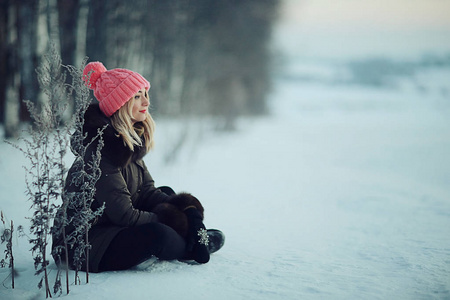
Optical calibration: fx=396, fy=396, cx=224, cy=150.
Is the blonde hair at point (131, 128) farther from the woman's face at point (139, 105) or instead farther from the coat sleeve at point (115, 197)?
the coat sleeve at point (115, 197)

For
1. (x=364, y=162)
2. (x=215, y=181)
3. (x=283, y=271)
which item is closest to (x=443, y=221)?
(x=283, y=271)

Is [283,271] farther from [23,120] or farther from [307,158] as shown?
[23,120]

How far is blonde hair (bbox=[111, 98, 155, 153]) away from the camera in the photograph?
8.32 ft

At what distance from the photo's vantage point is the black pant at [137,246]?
2.52m

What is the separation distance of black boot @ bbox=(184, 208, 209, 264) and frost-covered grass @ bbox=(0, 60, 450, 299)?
0.35ft

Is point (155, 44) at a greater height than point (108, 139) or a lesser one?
greater

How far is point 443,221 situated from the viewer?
15.4 ft

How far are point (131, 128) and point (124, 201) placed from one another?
0.48 meters

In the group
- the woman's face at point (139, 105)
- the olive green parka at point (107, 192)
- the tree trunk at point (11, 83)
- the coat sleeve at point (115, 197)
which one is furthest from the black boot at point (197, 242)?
A: the tree trunk at point (11, 83)

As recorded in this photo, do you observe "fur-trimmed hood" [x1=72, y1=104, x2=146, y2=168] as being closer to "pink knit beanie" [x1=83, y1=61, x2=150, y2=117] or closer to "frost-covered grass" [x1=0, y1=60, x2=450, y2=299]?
"pink knit beanie" [x1=83, y1=61, x2=150, y2=117]

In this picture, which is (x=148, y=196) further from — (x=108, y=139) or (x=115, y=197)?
(x=108, y=139)

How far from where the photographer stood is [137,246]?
2.53 m

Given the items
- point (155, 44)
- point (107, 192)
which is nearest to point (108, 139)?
point (107, 192)

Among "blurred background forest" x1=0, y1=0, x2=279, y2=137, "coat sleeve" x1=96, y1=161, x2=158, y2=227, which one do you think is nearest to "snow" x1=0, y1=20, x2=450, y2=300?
"coat sleeve" x1=96, y1=161, x2=158, y2=227
